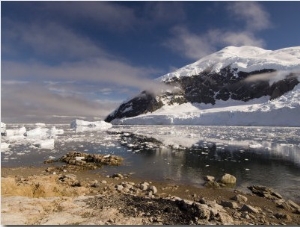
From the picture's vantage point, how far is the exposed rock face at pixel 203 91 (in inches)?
6993

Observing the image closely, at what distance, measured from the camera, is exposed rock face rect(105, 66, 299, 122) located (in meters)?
178

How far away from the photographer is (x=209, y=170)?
2123 centimetres

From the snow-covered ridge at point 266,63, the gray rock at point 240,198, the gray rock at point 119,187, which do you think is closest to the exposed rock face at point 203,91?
the snow-covered ridge at point 266,63

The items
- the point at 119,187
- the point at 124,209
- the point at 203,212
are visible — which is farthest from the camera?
the point at 119,187

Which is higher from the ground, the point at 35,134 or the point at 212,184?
the point at 35,134

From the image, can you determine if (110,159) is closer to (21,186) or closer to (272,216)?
(21,186)

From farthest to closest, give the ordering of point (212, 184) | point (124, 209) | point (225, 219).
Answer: point (212, 184), point (124, 209), point (225, 219)

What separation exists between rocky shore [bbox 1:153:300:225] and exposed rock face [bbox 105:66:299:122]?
162 m

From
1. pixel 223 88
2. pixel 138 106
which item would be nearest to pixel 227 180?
pixel 138 106

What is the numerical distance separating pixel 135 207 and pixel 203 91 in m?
185

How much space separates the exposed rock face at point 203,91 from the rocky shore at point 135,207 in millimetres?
162407

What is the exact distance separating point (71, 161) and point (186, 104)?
540 feet

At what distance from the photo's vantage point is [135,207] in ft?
32.2

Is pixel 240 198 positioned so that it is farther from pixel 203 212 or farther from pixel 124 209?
pixel 124 209
